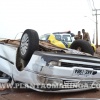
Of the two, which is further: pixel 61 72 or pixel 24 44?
pixel 24 44

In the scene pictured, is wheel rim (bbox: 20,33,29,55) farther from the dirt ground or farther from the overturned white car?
the dirt ground

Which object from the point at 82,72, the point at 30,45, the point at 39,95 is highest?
the point at 30,45

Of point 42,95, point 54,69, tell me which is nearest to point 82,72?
point 54,69

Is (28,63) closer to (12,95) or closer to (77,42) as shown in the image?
(12,95)

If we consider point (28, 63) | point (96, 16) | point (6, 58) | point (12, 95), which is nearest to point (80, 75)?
→ point (28, 63)

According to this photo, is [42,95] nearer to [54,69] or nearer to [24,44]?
[54,69]

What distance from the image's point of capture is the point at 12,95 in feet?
17.6

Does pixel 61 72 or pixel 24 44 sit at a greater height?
pixel 24 44

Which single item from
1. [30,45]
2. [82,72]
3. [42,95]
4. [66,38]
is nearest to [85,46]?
[82,72]

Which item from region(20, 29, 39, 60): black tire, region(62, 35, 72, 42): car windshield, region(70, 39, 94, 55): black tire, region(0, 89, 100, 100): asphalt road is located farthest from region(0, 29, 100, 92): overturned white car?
region(62, 35, 72, 42): car windshield

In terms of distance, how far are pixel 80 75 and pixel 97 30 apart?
32.7 metres

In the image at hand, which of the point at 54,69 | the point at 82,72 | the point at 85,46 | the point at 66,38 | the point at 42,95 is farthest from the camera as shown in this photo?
the point at 66,38

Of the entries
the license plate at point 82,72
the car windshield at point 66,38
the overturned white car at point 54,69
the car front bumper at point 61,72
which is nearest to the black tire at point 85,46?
the overturned white car at point 54,69

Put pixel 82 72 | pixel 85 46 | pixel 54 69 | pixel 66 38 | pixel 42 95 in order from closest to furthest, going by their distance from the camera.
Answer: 1. pixel 54 69
2. pixel 82 72
3. pixel 42 95
4. pixel 85 46
5. pixel 66 38
